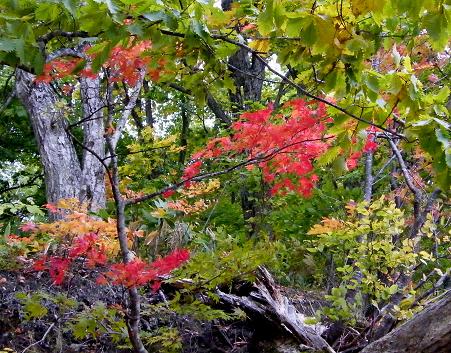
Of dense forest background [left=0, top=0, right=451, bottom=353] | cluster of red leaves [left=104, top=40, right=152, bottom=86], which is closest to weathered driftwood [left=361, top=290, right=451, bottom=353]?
dense forest background [left=0, top=0, right=451, bottom=353]

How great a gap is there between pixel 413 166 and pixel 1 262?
14.1 feet

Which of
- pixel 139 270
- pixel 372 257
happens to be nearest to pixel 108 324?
pixel 139 270

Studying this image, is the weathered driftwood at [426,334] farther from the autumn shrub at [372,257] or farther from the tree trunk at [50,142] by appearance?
the tree trunk at [50,142]

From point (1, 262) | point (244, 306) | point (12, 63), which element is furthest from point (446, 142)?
point (1, 262)

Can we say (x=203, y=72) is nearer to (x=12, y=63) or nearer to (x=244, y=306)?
(x=12, y=63)

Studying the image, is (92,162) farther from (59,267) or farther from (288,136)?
(288,136)

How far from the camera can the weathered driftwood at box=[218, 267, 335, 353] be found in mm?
3227

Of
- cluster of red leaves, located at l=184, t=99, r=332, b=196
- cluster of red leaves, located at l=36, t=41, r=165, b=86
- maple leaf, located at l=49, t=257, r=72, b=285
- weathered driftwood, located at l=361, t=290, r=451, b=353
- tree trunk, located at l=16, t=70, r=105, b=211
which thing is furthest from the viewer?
tree trunk, located at l=16, t=70, r=105, b=211

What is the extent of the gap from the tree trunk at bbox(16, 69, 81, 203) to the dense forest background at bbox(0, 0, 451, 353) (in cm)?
1

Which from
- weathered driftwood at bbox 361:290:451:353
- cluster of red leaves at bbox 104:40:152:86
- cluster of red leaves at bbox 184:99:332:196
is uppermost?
cluster of red leaves at bbox 104:40:152:86

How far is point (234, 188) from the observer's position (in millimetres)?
6285

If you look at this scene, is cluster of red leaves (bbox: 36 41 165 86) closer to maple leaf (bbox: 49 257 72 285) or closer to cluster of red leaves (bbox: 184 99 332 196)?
cluster of red leaves (bbox: 184 99 332 196)

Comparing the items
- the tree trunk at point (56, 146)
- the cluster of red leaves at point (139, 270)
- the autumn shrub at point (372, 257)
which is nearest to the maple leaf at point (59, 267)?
the cluster of red leaves at point (139, 270)

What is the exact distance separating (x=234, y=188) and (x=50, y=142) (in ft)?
7.81
